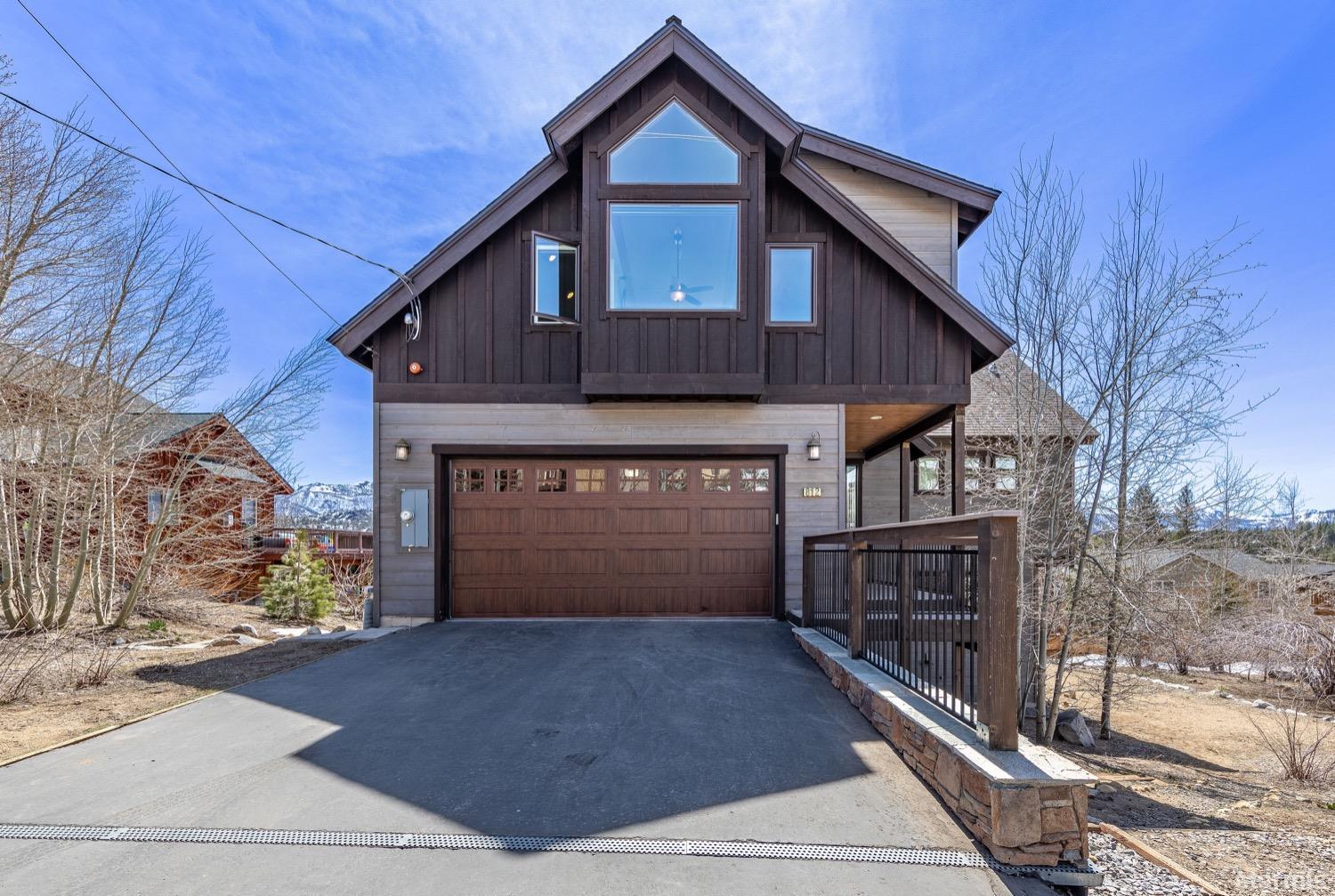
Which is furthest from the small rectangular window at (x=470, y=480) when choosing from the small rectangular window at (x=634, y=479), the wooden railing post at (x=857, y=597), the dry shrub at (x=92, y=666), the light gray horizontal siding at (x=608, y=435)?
the wooden railing post at (x=857, y=597)

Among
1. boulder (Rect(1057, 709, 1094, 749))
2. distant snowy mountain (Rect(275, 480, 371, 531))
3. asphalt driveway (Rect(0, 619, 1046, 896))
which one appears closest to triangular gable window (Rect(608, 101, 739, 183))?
asphalt driveway (Rect(0, 619, 1046, 896))

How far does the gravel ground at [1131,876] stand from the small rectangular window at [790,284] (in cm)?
601

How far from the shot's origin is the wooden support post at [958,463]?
26.0 feet

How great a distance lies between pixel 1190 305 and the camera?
7.06 m

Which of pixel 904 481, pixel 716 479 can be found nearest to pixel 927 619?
pixel 716 479

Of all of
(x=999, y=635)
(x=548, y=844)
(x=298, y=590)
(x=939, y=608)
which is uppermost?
(x=999, y=635)

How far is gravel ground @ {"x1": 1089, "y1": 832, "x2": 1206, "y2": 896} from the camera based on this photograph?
2676 millimetres

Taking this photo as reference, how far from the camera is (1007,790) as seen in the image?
263 cm

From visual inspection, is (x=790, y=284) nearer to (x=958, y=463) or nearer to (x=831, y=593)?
(x=958, y=463)

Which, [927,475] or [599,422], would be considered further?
[927,475]

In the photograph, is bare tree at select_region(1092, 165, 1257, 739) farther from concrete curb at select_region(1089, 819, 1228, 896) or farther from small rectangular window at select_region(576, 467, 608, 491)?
Result: small rectangular window at select_region(576, 467, 608, 491)

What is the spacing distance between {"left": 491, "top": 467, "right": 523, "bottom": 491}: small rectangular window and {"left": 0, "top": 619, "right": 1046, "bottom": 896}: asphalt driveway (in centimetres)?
295

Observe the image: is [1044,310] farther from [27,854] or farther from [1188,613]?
[27,854]

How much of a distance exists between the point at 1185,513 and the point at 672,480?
6.18 meters
